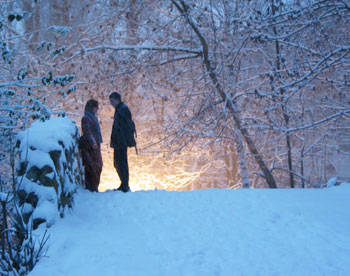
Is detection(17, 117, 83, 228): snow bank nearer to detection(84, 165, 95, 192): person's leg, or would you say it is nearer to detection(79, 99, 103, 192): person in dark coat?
detection(79, 99, 103, 192): person in dark coat

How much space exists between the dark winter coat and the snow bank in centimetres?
153

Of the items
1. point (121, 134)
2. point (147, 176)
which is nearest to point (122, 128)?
point (121, 134)

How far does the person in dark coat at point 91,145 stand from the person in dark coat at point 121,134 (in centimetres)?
32

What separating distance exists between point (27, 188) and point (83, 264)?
126 cm

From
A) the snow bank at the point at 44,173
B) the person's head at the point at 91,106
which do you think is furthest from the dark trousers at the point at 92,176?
the snow bank at the point at 44,173

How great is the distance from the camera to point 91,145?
242 inches

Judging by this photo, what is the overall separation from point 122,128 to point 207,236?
3.26 m

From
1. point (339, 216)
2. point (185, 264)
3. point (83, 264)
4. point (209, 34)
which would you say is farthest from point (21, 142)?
point (209, 34)

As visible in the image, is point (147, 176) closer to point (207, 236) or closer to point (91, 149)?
point (91, 149)

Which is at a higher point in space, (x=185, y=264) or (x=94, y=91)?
(x=94, y=91)

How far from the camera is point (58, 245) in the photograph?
11.2 ft

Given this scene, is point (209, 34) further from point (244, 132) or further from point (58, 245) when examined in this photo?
point (58, 245)

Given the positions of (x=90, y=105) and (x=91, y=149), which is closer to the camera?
(x=90, y=105)

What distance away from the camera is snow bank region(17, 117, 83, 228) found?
378 centimetres
